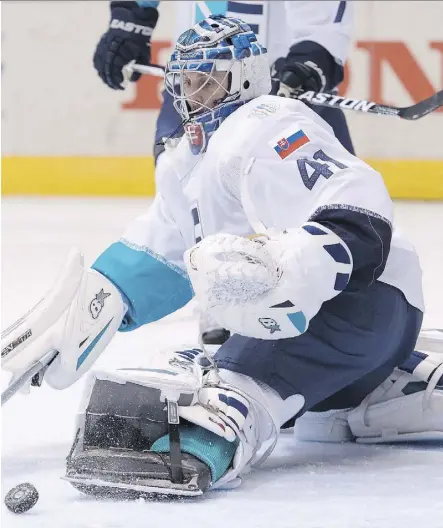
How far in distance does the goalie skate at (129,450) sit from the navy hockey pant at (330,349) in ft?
0.48

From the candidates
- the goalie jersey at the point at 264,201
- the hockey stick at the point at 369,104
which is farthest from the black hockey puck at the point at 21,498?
the hockey stick at the point at 369,104

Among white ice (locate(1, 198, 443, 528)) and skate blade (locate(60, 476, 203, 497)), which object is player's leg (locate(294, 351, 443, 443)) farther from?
skate blade (locate(60, 476, 203, 497))

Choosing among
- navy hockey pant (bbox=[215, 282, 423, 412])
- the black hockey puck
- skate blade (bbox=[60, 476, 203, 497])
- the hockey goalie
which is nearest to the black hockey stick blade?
the hockey goalie

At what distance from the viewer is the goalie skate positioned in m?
1.97

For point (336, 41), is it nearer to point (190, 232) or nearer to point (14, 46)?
point (190, 232)

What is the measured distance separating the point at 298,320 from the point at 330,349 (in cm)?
19

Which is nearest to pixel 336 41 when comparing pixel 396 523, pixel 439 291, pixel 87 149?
pixel 439 291

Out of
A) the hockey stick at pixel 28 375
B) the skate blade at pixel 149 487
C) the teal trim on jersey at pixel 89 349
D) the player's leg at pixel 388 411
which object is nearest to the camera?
the skate blade at pixel 149 487

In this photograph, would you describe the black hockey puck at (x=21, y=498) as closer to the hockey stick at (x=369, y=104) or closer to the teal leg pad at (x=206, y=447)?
the teal leg pad at (x=206, y=447)

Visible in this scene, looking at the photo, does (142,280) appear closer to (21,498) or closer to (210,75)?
(210,75)

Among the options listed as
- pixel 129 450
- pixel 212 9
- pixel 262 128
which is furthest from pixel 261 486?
pixel 212 9

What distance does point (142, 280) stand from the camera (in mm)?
2381

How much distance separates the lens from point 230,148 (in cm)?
217

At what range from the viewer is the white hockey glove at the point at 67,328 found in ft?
7.01
